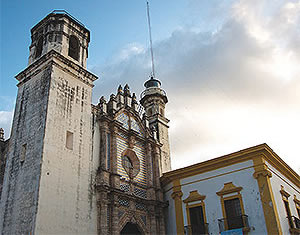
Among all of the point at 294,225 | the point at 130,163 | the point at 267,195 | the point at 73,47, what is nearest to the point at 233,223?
the point at 267,195

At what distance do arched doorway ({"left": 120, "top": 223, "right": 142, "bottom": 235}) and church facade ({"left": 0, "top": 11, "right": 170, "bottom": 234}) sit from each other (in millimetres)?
63

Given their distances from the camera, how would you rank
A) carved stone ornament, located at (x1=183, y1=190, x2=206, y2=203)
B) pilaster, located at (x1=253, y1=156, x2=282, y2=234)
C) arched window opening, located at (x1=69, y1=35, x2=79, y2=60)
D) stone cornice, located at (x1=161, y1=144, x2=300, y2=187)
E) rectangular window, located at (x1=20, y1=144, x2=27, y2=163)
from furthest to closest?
arched window opening, located at (x1=69, y1=35, x2=79, y2=60), carved stone ornament, located at (x1=183, y1=190, x2=206, y2=203), stone cornice, located at (x1=161, y1=144, x2=300, y2=187), pilaster, located at (x1=253, y1=156, x2=282, y2=234), rectangular window, located at (x1=20, y1=144, x2=27, y2=163)

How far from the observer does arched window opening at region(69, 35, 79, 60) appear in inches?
754

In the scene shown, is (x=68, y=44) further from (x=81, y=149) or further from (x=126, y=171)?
(x=126, y=171)

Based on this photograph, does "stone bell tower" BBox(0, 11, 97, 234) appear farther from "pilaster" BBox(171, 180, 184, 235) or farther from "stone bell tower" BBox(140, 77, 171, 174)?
"stone bell tower" BBox(140, 77, 171, 174)

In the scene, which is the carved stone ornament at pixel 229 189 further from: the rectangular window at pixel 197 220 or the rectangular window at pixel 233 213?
the rectangular window at pixel 197 220

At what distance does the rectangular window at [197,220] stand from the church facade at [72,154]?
2.03m

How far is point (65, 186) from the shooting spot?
47.2 ft

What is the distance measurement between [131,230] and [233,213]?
240 inches

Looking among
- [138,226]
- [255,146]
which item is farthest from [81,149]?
[255,146]

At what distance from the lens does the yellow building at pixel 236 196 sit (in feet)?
51.9

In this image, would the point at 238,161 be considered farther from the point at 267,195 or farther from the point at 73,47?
the point at 73,47

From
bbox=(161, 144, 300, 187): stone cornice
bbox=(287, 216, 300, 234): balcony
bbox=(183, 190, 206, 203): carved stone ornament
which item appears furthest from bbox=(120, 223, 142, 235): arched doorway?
bbox=(287, 216, 300, 234): balcony

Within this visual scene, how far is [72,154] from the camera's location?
50.8 ft
